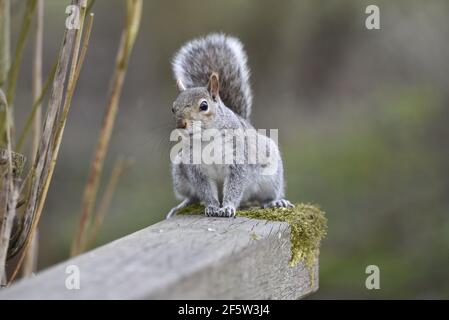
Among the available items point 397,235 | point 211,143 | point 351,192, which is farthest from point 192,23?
point 211,143

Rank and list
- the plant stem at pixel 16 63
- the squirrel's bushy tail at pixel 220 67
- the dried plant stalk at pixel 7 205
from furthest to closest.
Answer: the squirrel's bushy tail at pixel 220 67 < the plant stem at pixel 16 63 < the dried plant stalk at pixel 7 205

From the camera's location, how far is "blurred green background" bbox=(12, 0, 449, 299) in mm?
3949

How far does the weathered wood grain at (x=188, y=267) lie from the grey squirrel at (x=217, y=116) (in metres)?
0.44

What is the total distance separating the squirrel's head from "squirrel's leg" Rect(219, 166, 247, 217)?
0.17 m

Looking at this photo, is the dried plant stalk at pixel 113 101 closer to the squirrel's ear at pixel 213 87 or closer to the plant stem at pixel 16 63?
the plant stem at pixel 16 63

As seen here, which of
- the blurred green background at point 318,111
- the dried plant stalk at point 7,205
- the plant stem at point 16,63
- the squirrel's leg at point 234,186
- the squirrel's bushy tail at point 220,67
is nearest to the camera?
the dried plant stalk at point 7,205

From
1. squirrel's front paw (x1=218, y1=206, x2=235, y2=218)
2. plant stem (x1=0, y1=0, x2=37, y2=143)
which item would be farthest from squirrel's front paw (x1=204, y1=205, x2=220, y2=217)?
plant stem (x1=0, y1=0, x2=37, y2=143)

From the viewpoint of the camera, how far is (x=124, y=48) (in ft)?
4.61

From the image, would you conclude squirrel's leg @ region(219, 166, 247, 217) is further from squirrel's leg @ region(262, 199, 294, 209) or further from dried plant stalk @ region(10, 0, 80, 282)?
dried plant stalk @ region(10, 0, 80, 282)

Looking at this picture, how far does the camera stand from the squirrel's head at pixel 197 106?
2004 mm

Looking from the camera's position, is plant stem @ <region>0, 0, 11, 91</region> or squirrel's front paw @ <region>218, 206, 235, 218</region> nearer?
plant stem @ <region>0, 0, 11, 91</region>

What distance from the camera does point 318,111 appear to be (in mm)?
4824

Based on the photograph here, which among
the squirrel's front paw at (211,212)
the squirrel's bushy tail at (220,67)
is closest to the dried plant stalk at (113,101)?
the squirrel's front paw at (211,212)

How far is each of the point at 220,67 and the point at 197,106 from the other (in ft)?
1.13
